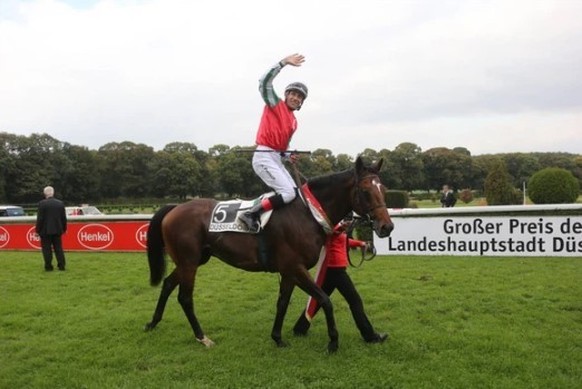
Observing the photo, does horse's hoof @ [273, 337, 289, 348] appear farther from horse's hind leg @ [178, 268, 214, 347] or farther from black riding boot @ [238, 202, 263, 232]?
black riding boot @ [238, 202, 263, 232]

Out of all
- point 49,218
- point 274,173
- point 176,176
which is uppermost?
point 176,176

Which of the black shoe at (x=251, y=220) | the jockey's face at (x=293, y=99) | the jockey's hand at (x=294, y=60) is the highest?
the jockey's hand at (x=294, y=60)

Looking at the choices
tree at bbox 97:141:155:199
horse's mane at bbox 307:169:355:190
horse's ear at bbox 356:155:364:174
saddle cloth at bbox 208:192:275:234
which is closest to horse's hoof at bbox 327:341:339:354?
saddle cloth at bbox 208:192:275:234

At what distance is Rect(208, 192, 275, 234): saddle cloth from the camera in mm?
5188

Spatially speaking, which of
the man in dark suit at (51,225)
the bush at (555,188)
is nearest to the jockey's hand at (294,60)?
the man in dark suit at (51,225)

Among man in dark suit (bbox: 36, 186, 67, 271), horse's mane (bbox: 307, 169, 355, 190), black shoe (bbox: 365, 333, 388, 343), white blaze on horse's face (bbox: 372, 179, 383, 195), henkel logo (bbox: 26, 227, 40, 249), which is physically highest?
horse's mane (bbox: 307, 169, 355, 190)

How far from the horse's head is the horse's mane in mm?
152

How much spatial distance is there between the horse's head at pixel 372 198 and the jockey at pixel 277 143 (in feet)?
2.21

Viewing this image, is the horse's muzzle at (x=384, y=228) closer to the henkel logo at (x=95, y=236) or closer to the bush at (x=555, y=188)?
the henkel logo at (x=95, y=236)

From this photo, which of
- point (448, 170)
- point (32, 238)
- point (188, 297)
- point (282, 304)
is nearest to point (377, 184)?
point (282, 304)

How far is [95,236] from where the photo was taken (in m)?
13.4

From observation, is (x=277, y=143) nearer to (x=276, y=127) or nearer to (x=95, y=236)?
(x=276, y=127)

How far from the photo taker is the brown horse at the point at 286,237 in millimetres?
4855

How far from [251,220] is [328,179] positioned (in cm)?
91
